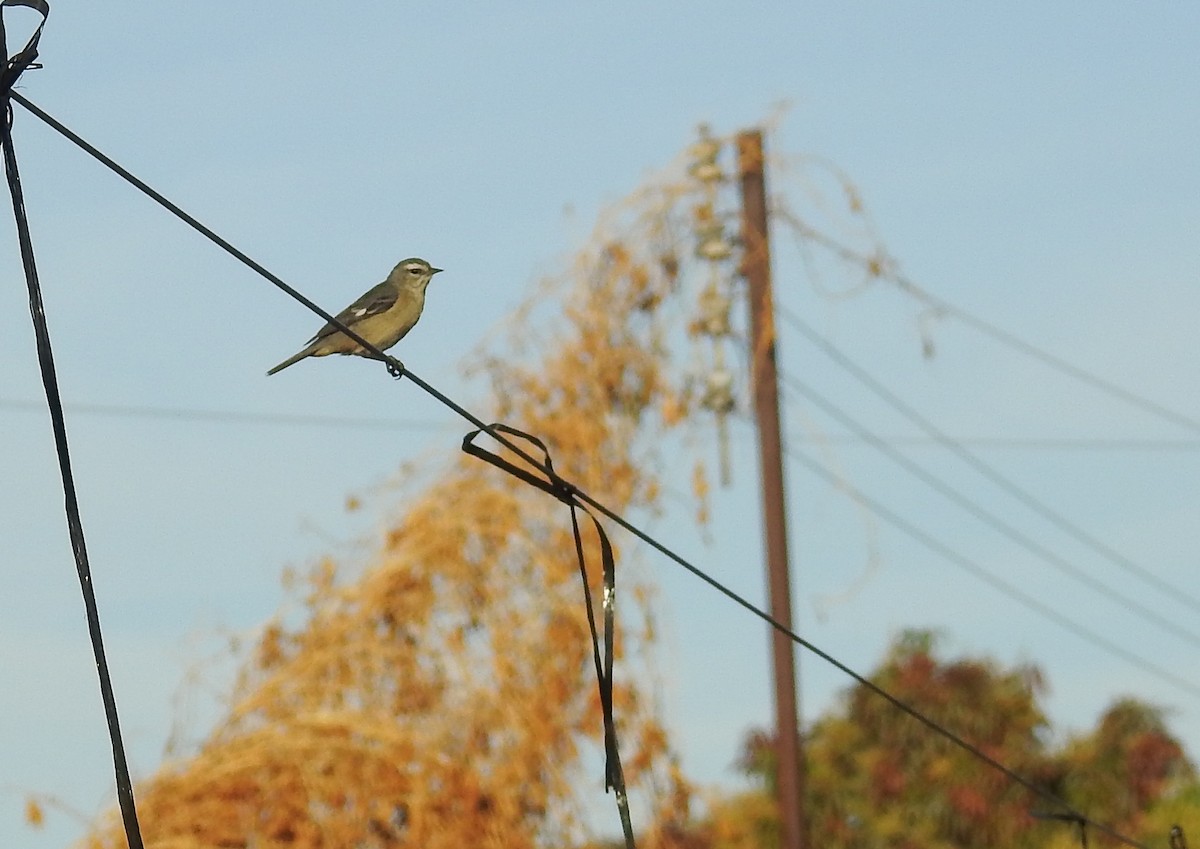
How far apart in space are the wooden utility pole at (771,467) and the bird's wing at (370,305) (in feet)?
18.4

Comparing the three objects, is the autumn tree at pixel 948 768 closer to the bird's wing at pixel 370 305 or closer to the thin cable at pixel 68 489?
the bird's wing at pixel 370 305

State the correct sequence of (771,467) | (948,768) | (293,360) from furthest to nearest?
(948,768) < (771,467) < (293,360)

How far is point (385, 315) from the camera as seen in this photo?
8.43 metres

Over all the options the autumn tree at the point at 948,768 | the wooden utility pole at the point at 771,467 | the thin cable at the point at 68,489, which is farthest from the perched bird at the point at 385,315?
the autumn tree at the point at 948,768

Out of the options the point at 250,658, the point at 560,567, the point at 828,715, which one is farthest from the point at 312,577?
the point at 828,715

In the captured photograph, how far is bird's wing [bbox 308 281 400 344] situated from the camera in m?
8.47

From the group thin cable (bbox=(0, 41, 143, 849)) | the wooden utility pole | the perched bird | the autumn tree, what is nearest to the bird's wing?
the perched bird

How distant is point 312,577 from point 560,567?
146 centimetres

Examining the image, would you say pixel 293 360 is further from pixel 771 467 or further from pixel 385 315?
pixel 771 467

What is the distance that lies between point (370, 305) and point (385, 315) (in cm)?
14

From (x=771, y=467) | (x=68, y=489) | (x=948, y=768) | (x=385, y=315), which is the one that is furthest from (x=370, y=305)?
(x=948, y=768)

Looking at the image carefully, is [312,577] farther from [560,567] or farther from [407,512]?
[560,567]

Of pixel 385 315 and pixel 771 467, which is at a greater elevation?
pixel 771 467

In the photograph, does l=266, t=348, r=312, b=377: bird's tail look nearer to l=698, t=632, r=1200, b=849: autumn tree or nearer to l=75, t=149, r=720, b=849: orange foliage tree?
l=75, t=149, r=720, b=849: orange foliage tree
